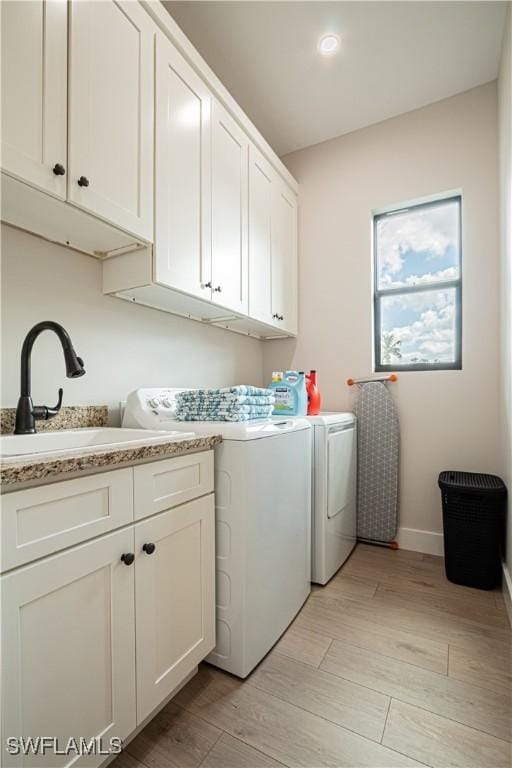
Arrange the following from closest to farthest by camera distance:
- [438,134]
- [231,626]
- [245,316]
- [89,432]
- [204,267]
→ 1. [231,626]
2. [89,432]
3. [204,267]
4. [245,316]
5. [438,134]

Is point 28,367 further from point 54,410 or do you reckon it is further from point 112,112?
point 112,112

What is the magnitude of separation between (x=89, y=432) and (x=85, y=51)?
4.25 feet

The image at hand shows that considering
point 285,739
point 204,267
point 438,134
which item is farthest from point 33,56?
point 438,134

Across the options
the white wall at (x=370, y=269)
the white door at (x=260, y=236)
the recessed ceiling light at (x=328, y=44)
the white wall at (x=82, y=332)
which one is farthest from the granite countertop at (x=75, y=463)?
the recessed ceiling light at (x=328, y=44)

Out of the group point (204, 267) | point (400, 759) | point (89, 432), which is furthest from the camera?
point (204, 267)

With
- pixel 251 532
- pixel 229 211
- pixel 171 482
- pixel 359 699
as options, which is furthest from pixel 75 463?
pixel 229 211

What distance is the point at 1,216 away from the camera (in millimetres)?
1219

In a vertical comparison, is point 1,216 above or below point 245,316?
above

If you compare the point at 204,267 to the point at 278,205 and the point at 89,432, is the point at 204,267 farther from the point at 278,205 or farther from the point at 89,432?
the point at 278,205

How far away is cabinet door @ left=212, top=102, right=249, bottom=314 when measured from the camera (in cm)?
185

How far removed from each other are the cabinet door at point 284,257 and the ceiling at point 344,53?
531 mm

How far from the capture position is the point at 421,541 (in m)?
2.41

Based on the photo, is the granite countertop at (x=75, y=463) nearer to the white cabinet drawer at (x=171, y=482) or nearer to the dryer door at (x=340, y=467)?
the white cabinet drawer at (x=171, y=482)

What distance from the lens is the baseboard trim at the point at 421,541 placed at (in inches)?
93.1
